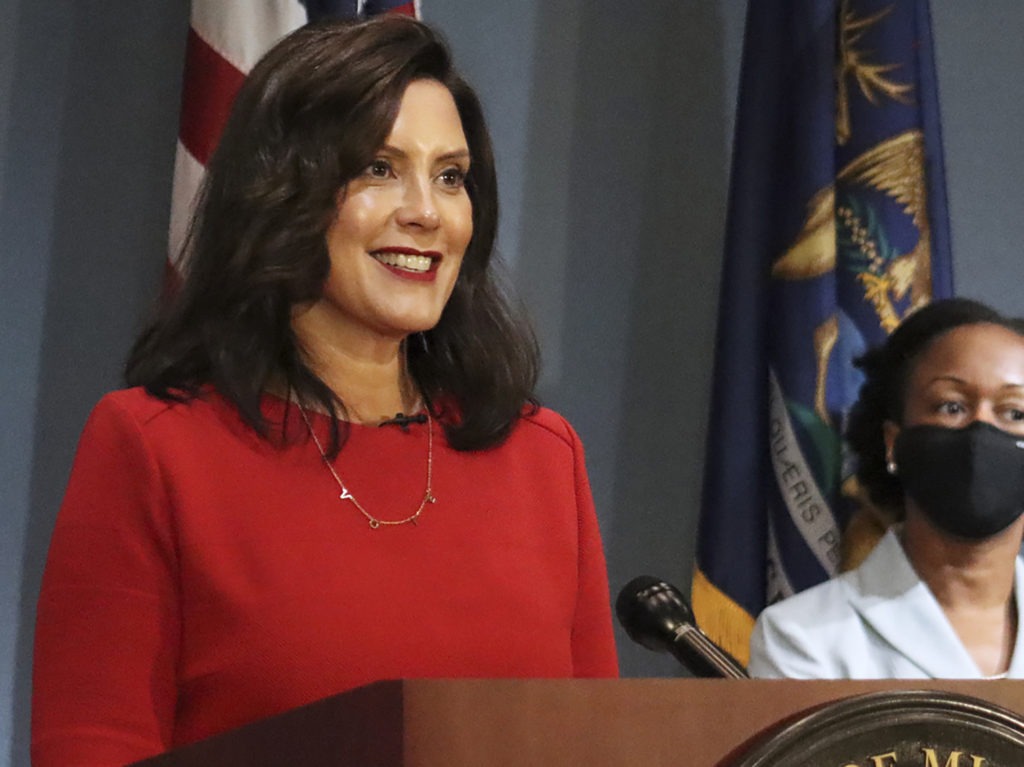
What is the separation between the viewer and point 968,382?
257cm

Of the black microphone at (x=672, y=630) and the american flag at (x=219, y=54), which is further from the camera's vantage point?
the american flag at (x=219, y=54)

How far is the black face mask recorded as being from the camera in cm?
245

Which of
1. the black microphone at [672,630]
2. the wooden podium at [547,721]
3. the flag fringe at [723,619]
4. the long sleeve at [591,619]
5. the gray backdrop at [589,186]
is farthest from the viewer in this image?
the flag fringe at [723,619]

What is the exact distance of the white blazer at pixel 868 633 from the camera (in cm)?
244

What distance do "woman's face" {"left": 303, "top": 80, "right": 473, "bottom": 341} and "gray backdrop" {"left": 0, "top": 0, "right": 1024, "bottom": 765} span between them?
1.20m

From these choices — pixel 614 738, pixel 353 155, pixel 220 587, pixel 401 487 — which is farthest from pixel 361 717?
pixel 353 155

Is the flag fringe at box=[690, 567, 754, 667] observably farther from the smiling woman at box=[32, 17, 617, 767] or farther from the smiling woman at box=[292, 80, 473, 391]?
the smiling woman at box=[292, 80, 473, 391]

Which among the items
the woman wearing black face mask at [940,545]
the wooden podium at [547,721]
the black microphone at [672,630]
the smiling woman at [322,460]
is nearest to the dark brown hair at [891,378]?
the woman wearing black face mask at [940,545]

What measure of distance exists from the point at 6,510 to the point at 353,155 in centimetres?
126

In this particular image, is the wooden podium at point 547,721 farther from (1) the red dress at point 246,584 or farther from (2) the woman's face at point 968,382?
(2) the woman's face at point 968,382

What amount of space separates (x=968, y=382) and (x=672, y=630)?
1.52 m

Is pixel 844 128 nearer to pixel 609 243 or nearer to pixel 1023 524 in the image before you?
pixel 609 243

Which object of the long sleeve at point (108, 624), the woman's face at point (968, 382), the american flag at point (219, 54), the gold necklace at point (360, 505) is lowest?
the long sleeve at point (108, 624)

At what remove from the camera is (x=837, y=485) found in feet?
8.92
